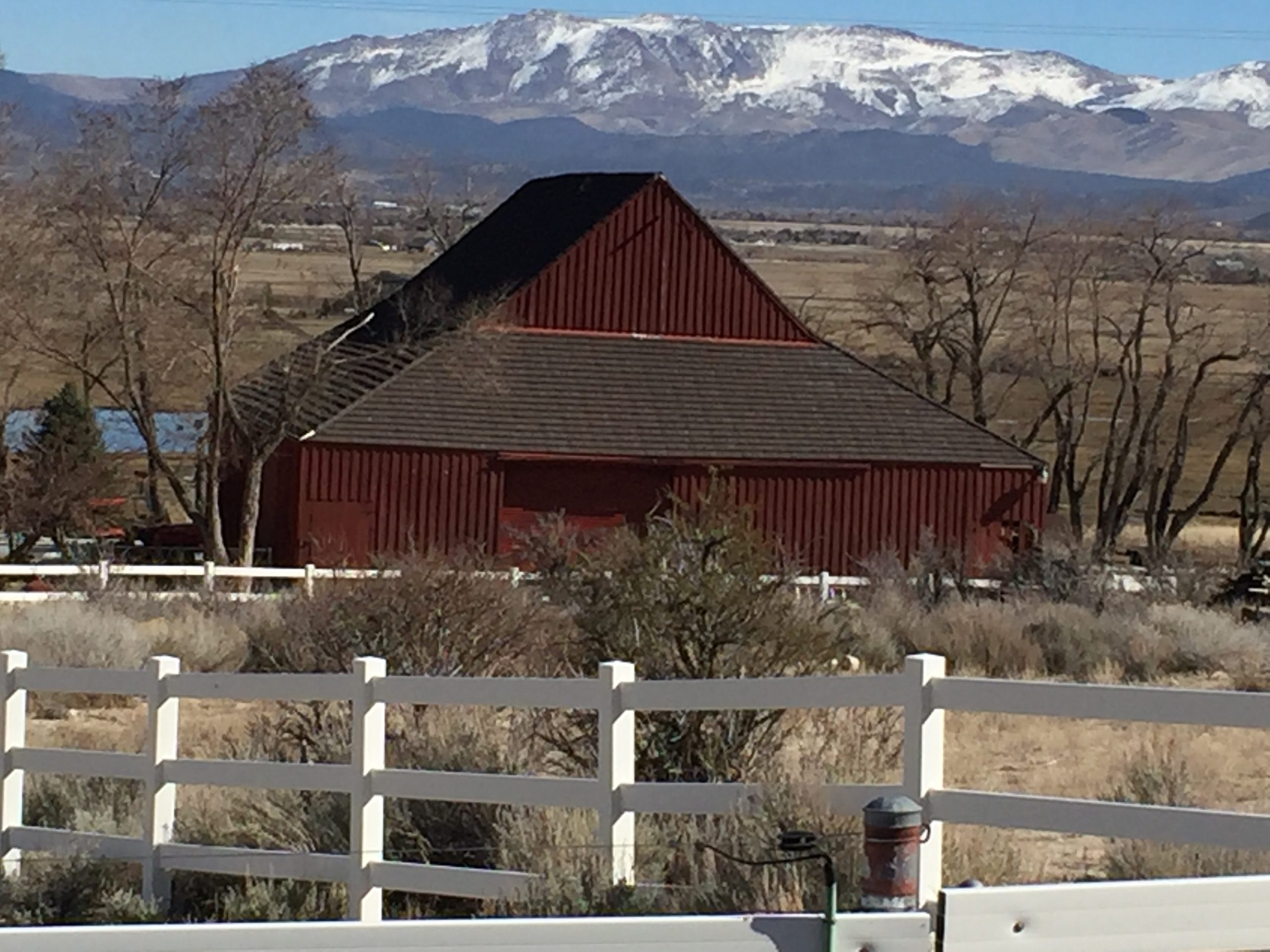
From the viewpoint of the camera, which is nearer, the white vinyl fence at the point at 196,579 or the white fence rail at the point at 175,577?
the white fence rail at the point at 175,577

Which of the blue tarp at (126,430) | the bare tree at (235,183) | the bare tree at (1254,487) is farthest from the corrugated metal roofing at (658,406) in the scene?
the bare tree at (1254,487)

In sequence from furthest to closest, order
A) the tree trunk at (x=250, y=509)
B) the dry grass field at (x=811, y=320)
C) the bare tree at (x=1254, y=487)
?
1. the bare tree at (x=1254, y=487)
2. the dry grass field at (x=811, y=320)
3. the tree trunk at (x=250, y=509)

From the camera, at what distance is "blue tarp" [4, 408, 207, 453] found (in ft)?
123

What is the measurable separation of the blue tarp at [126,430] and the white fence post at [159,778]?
25.9 m

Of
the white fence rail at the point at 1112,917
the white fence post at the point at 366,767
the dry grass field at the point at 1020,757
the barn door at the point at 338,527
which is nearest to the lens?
the white fence rail at the point at 1112,917

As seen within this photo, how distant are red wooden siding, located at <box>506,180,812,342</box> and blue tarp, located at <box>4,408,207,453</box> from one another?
20.2 feet

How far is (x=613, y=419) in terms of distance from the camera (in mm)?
35469

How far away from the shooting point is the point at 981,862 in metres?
8.20

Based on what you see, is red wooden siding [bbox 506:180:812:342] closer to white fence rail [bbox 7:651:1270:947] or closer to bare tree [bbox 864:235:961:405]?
bare tree [bbox 864:235:961:405]

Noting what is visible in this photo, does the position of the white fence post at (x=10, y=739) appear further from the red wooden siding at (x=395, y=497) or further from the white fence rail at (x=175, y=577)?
the red wooden siding at (x=395, y=497)

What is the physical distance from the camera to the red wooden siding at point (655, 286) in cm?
3744

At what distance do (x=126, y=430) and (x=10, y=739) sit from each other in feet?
124

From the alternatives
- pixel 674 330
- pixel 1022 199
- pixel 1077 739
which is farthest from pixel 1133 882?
pixel 1022 199

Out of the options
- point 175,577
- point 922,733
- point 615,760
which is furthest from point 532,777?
point 175,577
